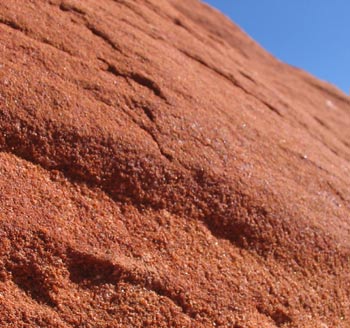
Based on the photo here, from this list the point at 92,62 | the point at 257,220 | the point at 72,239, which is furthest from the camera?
the point at 92,62

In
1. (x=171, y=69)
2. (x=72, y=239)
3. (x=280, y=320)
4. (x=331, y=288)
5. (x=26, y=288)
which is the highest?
(x=171, y=69)

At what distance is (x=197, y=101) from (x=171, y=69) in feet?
1.07

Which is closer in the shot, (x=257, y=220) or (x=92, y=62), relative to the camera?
(x=257, y=220)

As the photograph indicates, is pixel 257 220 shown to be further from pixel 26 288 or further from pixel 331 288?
pixel 26 288

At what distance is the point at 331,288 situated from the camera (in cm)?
283

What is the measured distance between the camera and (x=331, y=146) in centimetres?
441

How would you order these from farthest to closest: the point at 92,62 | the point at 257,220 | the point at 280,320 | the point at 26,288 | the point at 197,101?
1. the point at 197,101
2. the point at 92,62
3. the point at 257,220
4. the point at 280,320
5. the point at 26,288

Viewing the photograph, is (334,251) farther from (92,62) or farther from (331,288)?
(92,62)

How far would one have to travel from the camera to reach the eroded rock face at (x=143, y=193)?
2088mm

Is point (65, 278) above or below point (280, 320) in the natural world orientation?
below

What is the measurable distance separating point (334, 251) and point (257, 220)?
1.84ft

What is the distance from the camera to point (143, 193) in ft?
8.30

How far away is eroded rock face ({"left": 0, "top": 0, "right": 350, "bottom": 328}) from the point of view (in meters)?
2.09

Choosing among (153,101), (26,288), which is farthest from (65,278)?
(153,101)
